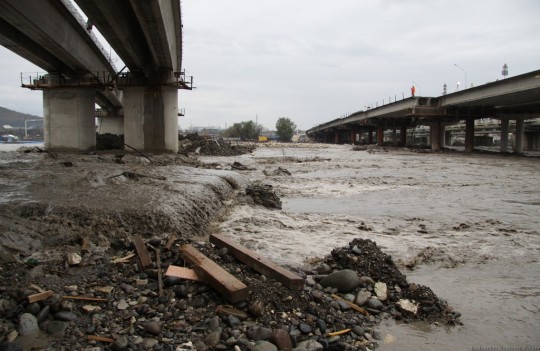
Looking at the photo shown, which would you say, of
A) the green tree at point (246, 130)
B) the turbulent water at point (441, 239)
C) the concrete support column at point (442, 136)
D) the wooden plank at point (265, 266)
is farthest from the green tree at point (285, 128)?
the wooden plank at point (265, 266)

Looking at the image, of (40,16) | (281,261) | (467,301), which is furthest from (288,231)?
(40,16)

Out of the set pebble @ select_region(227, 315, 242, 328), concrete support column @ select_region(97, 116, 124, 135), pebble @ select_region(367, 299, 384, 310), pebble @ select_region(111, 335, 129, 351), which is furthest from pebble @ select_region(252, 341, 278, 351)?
concrete support column @ select_region(97, 116, 124, 135)

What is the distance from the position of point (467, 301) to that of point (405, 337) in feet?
4.99

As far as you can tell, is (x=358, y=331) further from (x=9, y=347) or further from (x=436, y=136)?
(x=436, y=136)

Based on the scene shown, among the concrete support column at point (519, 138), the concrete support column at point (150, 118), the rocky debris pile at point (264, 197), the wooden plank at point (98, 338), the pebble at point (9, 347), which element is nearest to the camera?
the pebble at point (9, 347)

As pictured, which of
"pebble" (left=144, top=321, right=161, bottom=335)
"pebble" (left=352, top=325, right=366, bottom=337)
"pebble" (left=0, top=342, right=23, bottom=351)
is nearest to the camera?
"pebble" (left=0, top=342, right=23, bottom=351)

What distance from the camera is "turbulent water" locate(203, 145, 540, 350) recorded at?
4.26 m

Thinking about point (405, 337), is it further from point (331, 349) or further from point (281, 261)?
point (281, 261)

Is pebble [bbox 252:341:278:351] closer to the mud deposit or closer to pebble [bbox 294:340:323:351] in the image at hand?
the mud deposit

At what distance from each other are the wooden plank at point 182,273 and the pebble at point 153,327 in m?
0.85

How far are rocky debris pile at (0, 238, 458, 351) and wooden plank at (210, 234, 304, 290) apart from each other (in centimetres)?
8

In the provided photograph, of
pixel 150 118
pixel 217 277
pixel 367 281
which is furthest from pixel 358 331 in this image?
pixel 150 118

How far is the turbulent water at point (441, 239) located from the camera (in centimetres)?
426

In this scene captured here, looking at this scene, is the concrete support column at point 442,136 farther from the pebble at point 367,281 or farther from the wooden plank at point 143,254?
the wooden plank at point 143,254
